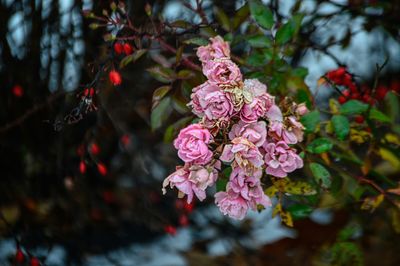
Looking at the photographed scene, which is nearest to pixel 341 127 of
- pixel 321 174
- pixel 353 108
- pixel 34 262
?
pixel 353 108

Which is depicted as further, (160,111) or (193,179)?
(160,111)

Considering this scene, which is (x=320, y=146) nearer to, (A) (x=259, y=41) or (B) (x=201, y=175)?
(A) (x=259, y=41)

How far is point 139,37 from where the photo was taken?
156cm

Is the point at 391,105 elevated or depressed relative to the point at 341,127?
depressed

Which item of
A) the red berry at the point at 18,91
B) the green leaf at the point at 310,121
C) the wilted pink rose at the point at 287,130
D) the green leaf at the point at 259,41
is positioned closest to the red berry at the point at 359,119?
the green leaf at the point at 310,121

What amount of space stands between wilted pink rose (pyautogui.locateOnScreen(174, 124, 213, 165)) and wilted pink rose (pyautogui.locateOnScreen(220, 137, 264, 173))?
37 millimetres

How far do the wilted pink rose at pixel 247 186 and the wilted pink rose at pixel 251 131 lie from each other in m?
0.07

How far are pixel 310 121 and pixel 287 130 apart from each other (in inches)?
9.2

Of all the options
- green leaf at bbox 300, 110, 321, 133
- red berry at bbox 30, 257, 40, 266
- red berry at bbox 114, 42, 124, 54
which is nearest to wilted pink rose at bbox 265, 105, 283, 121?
green leaf at bbox 300, 110, 321, 133

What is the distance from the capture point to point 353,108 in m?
1.56

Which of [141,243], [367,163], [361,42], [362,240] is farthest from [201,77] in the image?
[361,42]

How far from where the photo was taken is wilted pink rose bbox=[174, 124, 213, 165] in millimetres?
1133

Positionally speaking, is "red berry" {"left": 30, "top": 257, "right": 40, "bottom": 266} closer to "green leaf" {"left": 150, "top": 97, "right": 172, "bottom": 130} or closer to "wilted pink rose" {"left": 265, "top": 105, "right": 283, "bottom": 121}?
"green leaf" {"left": 150, "top": 97, "right": 172, "bottom": 130}

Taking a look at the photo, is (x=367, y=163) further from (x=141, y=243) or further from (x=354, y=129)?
(x=141, y=243)
